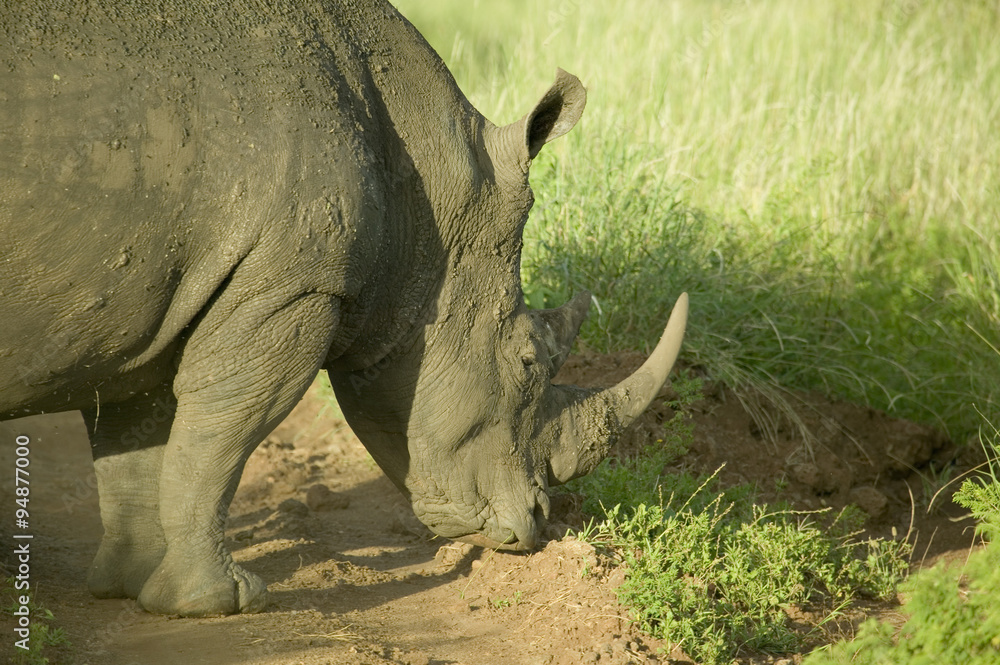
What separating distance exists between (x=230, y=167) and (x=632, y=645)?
2237 millimetres

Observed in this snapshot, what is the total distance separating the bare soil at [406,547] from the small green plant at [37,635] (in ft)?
0.15

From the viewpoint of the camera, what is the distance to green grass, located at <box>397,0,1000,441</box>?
683 centimetres

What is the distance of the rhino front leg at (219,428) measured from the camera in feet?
12.6

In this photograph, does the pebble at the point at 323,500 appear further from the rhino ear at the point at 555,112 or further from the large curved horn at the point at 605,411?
the rhino ear at the point at 555,112

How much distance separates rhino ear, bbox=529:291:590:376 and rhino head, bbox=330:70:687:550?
2 centimetres

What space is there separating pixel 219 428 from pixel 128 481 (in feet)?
2.80

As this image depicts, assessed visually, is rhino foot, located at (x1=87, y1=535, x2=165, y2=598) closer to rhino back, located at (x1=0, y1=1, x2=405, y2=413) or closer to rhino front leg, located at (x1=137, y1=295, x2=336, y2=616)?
rhino front leg, located at (x1=137, y1=295, x2=336, y2=616)

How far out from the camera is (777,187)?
8.10 meters

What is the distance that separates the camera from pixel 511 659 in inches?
158

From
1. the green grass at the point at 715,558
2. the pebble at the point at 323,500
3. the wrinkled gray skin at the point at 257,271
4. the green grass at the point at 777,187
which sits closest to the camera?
the wrinkled gray skin at the point at 257,271

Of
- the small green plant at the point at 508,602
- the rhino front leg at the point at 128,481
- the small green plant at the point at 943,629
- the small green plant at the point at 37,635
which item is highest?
the rhino front leg at the point at 128,481

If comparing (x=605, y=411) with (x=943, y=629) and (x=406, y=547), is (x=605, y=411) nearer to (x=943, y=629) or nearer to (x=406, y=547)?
(x=406, y=547)

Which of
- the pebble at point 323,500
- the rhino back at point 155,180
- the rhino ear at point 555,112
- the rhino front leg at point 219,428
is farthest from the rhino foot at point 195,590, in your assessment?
the rhino ear at point 555,112

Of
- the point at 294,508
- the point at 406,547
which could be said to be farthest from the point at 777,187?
the point at 294,508
